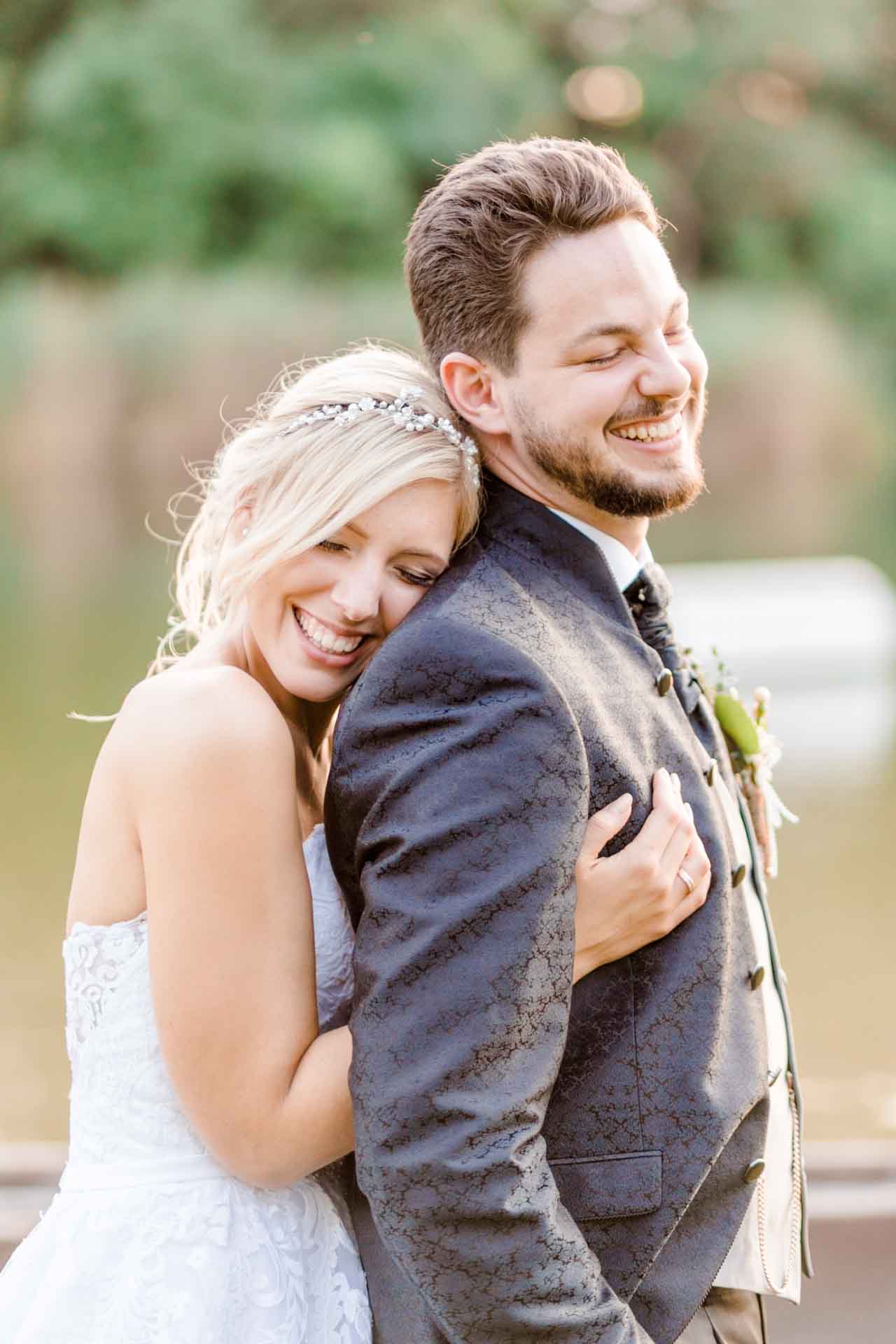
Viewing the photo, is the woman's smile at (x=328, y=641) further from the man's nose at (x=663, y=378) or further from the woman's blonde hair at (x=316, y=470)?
the man's nose at (x=663, y=378)

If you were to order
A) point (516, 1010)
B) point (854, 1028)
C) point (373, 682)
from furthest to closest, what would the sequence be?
point (854, 1028) < point (373, 682) < point (516, 1010)

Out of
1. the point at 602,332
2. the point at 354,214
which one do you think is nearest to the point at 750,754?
the point at 602,332

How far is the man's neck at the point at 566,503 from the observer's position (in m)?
1.72

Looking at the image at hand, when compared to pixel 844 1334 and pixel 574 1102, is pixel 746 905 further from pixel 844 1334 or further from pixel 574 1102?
pixel 844 1334

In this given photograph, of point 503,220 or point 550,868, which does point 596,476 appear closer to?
point 503,220

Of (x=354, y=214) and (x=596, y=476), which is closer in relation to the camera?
(x=596, y=476)

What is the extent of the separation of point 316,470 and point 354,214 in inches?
919

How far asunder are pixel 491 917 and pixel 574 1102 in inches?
9.6

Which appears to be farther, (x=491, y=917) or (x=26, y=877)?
(x=26, y=877)

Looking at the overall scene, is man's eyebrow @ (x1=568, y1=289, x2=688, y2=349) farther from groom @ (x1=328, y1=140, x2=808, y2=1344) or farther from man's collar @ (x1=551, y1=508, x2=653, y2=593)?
man's collar @ (x1=551, y1=508, x2=653, y2=593)

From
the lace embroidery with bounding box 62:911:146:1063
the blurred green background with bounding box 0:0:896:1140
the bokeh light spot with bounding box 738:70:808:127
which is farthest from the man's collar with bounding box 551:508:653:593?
the bokeh light spot with bounding box 738:70:808:127

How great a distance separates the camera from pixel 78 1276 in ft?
5.36

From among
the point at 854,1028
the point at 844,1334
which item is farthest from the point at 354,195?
the point at 844,1334

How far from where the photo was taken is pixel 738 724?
1958 mm
